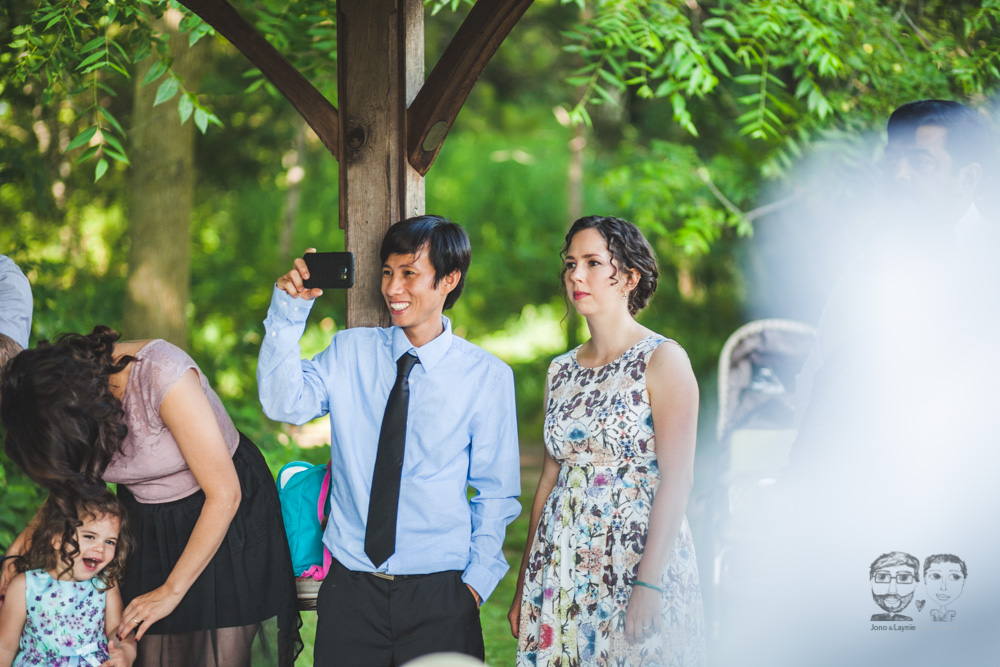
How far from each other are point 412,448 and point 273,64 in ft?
4.08

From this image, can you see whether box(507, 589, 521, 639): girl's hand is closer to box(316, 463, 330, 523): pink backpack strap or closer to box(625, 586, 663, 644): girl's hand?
box(625, 586, 663, 644): girl's hand

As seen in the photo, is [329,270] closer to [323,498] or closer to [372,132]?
[372,132]

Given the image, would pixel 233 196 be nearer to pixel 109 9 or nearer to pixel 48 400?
pixel 109 9

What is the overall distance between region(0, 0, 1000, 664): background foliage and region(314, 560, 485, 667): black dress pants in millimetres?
1741

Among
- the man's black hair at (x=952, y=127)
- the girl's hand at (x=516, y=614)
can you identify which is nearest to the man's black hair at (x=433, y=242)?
the girl's hand at (x=516, y=614)

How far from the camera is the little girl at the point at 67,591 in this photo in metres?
2.13

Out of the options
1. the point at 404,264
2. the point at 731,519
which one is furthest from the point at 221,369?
the point at 404,264

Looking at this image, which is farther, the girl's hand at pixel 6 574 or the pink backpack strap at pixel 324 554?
the pink backpack strap at pixel 324 554

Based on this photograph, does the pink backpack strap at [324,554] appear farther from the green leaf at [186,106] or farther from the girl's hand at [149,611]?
the green leaf at [186,106]

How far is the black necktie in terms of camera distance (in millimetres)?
2213

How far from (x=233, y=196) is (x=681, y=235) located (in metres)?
6.64

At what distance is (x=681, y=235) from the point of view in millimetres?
5410

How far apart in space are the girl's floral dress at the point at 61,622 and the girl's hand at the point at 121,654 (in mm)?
29

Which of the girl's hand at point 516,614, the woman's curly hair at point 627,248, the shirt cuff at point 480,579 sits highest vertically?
the woman's curly hair at point 627,248
